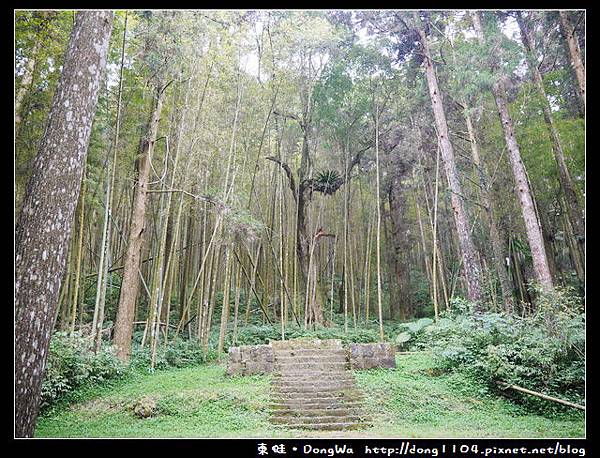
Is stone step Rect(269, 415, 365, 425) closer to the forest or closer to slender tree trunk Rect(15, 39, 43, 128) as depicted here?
the forest

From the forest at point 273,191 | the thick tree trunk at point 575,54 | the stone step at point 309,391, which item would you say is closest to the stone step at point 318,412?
the forest at point 273,191

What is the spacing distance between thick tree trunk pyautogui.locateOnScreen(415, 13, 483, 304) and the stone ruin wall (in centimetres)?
178

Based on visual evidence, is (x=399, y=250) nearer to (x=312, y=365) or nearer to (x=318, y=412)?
(x=312, y=365)

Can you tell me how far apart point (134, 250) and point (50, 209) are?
181 inches

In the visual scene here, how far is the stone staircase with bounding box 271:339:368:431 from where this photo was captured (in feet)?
15.5

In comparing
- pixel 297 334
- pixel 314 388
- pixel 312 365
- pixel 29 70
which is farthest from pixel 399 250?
pixel 29 70

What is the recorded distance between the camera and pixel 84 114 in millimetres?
3295

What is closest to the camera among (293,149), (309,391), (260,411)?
(260,411)

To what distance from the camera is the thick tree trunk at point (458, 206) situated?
282 inches

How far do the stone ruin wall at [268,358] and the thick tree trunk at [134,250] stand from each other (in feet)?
6.32

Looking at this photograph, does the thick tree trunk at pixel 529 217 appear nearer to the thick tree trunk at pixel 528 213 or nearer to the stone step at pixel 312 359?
the thick tree trunk at pixel 528 213

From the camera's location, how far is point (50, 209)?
302 cm
